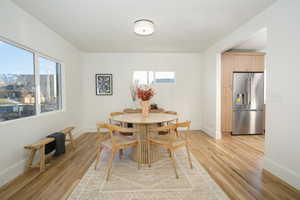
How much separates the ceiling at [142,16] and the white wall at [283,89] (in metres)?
0.29

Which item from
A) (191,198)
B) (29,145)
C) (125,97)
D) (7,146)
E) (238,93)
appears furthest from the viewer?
(125,97)

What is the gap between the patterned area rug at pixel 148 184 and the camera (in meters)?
1.59

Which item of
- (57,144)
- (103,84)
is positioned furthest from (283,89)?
(103,84)

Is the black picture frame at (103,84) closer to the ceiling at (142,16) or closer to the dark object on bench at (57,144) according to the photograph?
the ceiling at (142,16)

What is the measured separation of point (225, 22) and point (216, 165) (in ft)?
8.57

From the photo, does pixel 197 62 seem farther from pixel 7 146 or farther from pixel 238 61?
pixel 7 146

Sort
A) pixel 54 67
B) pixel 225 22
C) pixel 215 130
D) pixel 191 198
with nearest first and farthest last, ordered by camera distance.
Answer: pixel 191 198 < pixel 225 22 < pixel 54 67 < pixel 215 130

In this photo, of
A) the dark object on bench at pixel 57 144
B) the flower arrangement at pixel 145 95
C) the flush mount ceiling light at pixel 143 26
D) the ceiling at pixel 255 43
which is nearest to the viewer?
the flush mount ceiling light at pixel 143 26

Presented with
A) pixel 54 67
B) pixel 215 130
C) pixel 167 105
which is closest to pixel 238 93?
pixel 215 130

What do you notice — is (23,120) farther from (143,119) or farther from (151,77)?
(151,77)

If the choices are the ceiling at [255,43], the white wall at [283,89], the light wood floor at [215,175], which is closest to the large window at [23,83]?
the light wood floor at [215,175]

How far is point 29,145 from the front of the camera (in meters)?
2.18

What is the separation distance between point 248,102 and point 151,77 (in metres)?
2.98

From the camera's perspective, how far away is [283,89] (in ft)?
6.11
